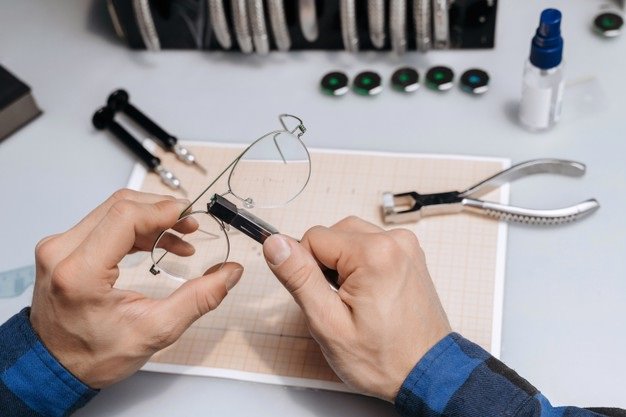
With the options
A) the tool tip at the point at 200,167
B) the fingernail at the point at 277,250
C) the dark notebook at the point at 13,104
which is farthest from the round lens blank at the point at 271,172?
the dark notebook at the point at 13,104

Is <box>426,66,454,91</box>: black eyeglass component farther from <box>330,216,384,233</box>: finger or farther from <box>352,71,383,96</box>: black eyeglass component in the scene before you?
<box>330,216,384,233</box>: finger

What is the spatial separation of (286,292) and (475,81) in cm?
41

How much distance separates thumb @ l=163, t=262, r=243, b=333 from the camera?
827 mm

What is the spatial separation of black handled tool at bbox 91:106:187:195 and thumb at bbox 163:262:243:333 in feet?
0.89

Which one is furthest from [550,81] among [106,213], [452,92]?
[106,213]

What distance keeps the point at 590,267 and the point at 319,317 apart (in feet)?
1.17

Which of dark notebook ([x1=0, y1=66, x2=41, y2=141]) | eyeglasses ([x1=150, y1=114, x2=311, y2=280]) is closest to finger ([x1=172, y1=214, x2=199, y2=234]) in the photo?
eyeglasses ([x1=150, y1=114, x2=311, y2=280])

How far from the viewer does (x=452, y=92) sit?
1.16 metres

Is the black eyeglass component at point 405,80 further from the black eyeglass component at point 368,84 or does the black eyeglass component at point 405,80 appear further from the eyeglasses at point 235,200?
the eyeglasses at point 235,200

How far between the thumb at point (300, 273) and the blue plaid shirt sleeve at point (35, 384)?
25 centimetres

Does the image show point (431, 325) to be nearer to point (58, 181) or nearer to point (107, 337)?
point (107, 337)

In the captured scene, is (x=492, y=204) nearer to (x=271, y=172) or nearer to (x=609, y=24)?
(x=271, y=172)

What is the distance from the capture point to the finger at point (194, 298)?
0.83 meters

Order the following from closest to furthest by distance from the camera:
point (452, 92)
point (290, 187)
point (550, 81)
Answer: point (290, 187), point (550, 81), point (452, 92)
